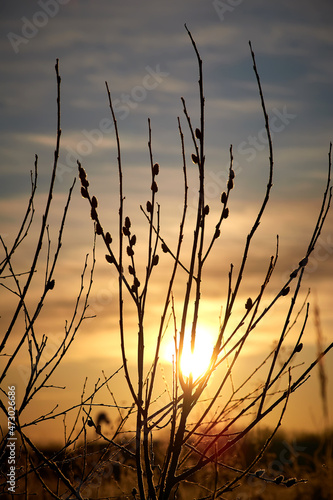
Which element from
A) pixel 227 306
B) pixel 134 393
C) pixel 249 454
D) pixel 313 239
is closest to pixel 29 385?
pixel 134 393

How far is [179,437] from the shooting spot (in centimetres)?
207

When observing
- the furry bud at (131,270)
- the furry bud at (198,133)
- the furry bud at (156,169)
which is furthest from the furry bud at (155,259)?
the furry bud at (198,133)

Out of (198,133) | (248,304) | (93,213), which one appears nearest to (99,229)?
(93,213)

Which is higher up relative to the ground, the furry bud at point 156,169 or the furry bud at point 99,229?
the furry bud at point 156,169

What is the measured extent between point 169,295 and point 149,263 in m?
0.18

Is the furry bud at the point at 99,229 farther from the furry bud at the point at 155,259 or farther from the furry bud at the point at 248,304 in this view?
the furry bud at the point at 248,304

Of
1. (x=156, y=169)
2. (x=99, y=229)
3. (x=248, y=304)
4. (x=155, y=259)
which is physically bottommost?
(x=248, y=304)

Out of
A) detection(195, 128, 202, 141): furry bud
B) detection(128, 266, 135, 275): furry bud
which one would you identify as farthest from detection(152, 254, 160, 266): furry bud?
detection(195, 128, 202, 141): furry bud

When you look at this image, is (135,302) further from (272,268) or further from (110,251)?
(272,268)

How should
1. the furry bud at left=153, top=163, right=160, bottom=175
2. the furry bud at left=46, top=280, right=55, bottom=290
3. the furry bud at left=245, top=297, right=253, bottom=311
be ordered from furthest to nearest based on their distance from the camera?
the furry bud at left=46, top=280, right=55, bottom=290 < the furry bud at left=153, top=163, right=160, bottom=175 < the furry bud at left=245, top=297, right=253, bottom=311

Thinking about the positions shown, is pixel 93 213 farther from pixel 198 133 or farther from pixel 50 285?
pixel 198 133

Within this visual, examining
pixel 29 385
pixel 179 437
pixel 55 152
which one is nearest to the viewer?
pixel 179 437

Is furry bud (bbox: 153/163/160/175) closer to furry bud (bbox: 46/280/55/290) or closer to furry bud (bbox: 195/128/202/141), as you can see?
furry bud (bbox: 195/128/202/141)

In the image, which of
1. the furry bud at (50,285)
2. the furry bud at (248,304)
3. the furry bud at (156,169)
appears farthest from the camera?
the furry bud at (50,285)
